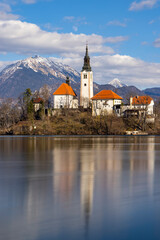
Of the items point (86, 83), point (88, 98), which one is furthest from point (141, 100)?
point (86, 83)

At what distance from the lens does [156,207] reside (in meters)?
12.2

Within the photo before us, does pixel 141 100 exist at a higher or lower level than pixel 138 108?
higher

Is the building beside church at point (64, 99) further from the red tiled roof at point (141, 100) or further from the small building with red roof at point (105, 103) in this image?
→ the red tiled roof at point (141, 100)

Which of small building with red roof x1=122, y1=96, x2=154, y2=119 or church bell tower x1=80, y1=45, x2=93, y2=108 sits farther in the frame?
church bell tower x1=80, y1=45, x2=93, y2=108

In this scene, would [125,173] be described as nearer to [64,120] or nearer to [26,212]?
[26,212]

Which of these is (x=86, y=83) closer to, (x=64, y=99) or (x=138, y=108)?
(x=64, y=99)

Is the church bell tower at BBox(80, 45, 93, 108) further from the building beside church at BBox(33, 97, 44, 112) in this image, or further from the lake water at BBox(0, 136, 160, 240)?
the lake water at BBox(0, 136, 160, 240)

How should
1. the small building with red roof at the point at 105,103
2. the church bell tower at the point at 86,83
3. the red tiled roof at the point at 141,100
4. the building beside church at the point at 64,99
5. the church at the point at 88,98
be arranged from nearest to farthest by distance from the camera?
the red tiled roof at the point at 141,100 < the small building with red roof at the point at 105,103 < the church at the point at 88,98 < the building beside church at the point at 64,99 < the church bell tower at the point at 86,83

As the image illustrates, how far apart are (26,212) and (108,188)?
554 cm

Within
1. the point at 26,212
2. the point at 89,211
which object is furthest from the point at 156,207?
the point at 26,212

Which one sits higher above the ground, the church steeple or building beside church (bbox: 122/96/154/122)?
the church steeple

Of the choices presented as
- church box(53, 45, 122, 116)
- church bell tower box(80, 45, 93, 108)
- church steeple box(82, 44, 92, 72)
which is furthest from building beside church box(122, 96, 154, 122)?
church steeple box(82, 44, 92, 72)

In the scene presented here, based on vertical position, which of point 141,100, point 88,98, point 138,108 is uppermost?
point 88,98

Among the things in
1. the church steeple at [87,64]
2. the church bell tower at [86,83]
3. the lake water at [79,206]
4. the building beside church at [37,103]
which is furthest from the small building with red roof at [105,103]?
the lake water at [79,206]
